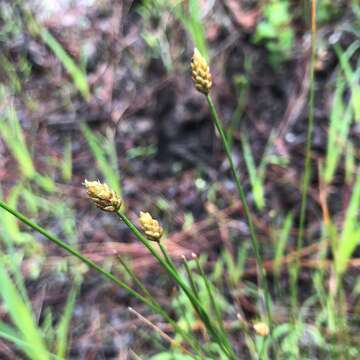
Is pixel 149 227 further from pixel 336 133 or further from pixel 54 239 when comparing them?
pixel 336 133

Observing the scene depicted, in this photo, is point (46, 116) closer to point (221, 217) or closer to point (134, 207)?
point (134, 207)

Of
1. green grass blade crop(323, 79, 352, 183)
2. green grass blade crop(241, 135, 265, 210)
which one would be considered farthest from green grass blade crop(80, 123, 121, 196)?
green grass blade crop(323, 79, 352, 183)

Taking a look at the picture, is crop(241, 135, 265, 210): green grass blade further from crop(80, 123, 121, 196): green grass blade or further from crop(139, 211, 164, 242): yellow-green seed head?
crop(139, 211, 164, 242): yellow-green seed head

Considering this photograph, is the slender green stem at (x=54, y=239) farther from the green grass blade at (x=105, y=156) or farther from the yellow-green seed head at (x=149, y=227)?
the green grass blade at (x=105, y=156)

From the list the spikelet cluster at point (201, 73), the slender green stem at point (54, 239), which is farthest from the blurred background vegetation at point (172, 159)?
the spikelet cluster at point (201, 73)

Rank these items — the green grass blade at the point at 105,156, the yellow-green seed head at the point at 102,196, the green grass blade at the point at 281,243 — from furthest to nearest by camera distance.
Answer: the green grass blade at the point at 105,156 → the green grass blade at the point at 281,243 → the yellow-green seed head at the point at 102,196

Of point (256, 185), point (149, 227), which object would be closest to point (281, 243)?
point (256, 185)
